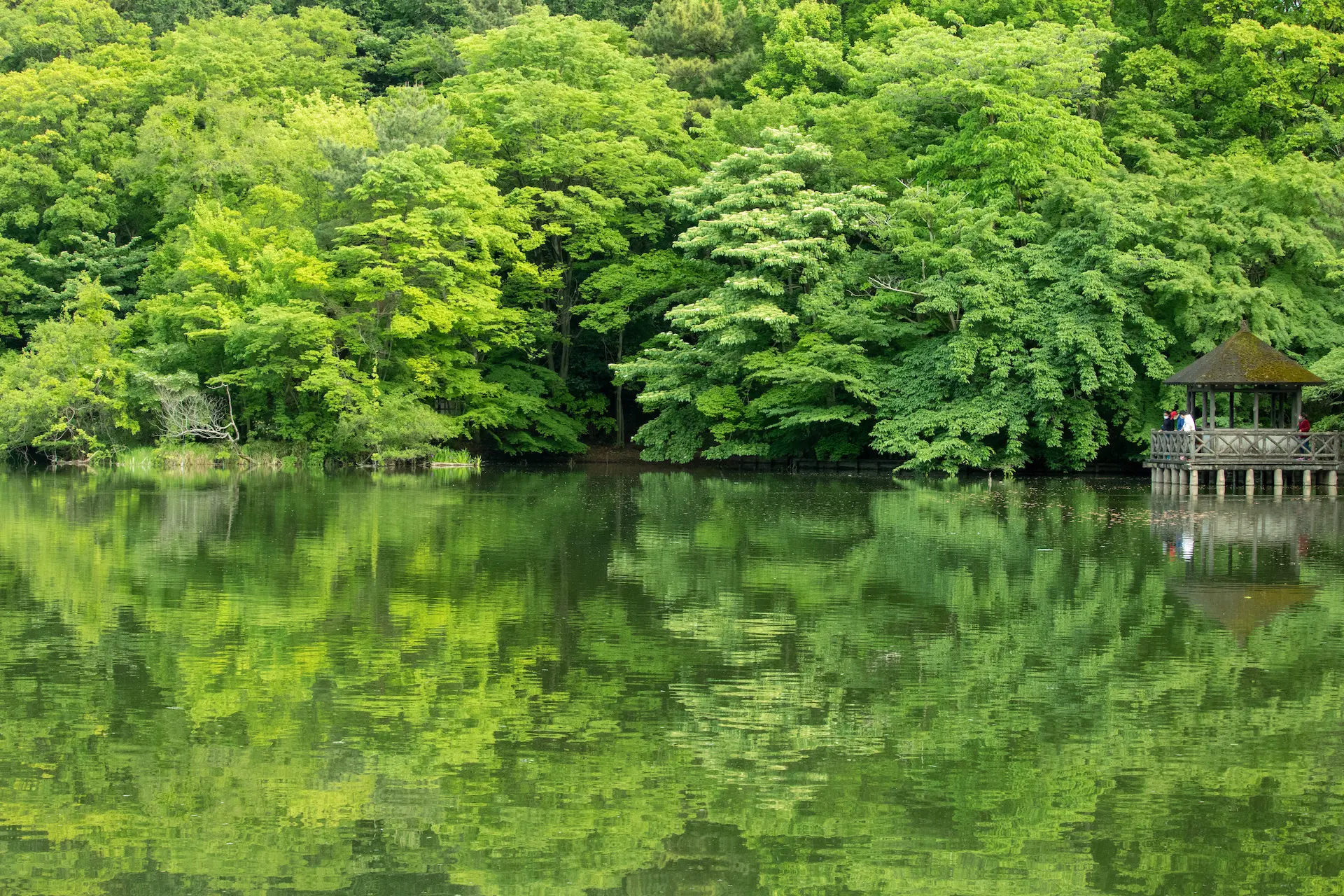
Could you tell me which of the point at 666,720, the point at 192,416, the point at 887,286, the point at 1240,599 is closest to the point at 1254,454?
the point at 887,286

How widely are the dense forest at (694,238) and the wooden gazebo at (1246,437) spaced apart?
3.88 feet

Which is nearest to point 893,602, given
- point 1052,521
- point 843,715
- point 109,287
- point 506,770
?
point 843,715

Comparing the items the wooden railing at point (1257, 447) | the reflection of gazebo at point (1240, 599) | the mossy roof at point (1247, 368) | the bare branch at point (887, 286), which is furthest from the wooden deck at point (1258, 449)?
the reflection of gazebo at point (1240, 599)

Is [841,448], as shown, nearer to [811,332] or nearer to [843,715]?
[811,332]

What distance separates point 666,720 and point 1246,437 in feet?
76.7

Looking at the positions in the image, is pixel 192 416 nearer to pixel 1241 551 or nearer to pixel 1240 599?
pixel 1241 551

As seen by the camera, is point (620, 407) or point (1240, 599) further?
point (620, 407)

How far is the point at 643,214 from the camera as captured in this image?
137 ft

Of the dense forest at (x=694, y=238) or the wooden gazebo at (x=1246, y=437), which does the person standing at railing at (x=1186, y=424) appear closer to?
the wooden gazebo at (x=1246, y=437)

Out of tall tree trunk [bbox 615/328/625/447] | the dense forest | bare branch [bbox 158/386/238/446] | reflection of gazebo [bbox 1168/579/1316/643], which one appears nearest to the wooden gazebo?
the dense forest

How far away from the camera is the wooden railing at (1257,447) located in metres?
28.8

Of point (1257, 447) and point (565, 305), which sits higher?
point (565, 305)

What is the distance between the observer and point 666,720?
866 centimetres

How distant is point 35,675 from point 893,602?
7.07 meters
